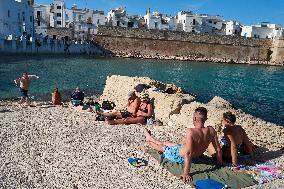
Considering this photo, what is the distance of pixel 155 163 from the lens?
263 inches

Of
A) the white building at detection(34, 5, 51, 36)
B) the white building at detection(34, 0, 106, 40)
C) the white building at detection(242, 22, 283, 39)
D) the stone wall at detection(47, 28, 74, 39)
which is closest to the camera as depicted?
the stone wall at detection(47, 28, 74, 39)

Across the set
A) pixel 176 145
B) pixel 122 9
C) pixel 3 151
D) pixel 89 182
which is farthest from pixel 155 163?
pixel 122 9

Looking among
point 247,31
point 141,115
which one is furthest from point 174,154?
point 247,31

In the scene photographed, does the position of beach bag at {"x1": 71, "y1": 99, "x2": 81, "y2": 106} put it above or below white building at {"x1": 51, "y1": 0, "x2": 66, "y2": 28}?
below

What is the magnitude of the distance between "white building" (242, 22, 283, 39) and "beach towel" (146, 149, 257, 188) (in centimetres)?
8160

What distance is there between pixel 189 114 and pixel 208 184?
3806 mm

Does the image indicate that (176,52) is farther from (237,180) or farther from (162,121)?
(237,180)

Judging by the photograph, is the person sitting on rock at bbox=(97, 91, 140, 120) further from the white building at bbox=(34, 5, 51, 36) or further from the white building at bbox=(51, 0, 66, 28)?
the white building at bbox=(51, 0, 66, 28)

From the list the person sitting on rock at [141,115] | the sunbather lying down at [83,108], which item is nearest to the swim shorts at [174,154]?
the person sitting on rock at [141,115]

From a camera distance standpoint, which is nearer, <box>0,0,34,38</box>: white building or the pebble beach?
the pebble beach

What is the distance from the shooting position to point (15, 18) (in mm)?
51844

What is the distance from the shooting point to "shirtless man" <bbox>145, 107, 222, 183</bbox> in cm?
596

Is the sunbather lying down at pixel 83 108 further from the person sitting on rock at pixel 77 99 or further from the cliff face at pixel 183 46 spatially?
the cliff face at pixel 183 46

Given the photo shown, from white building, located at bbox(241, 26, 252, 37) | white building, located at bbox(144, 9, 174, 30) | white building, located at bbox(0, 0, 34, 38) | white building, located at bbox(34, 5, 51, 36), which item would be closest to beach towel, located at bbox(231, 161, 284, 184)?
white building, located at bbox(0, 0, 34, 38)
